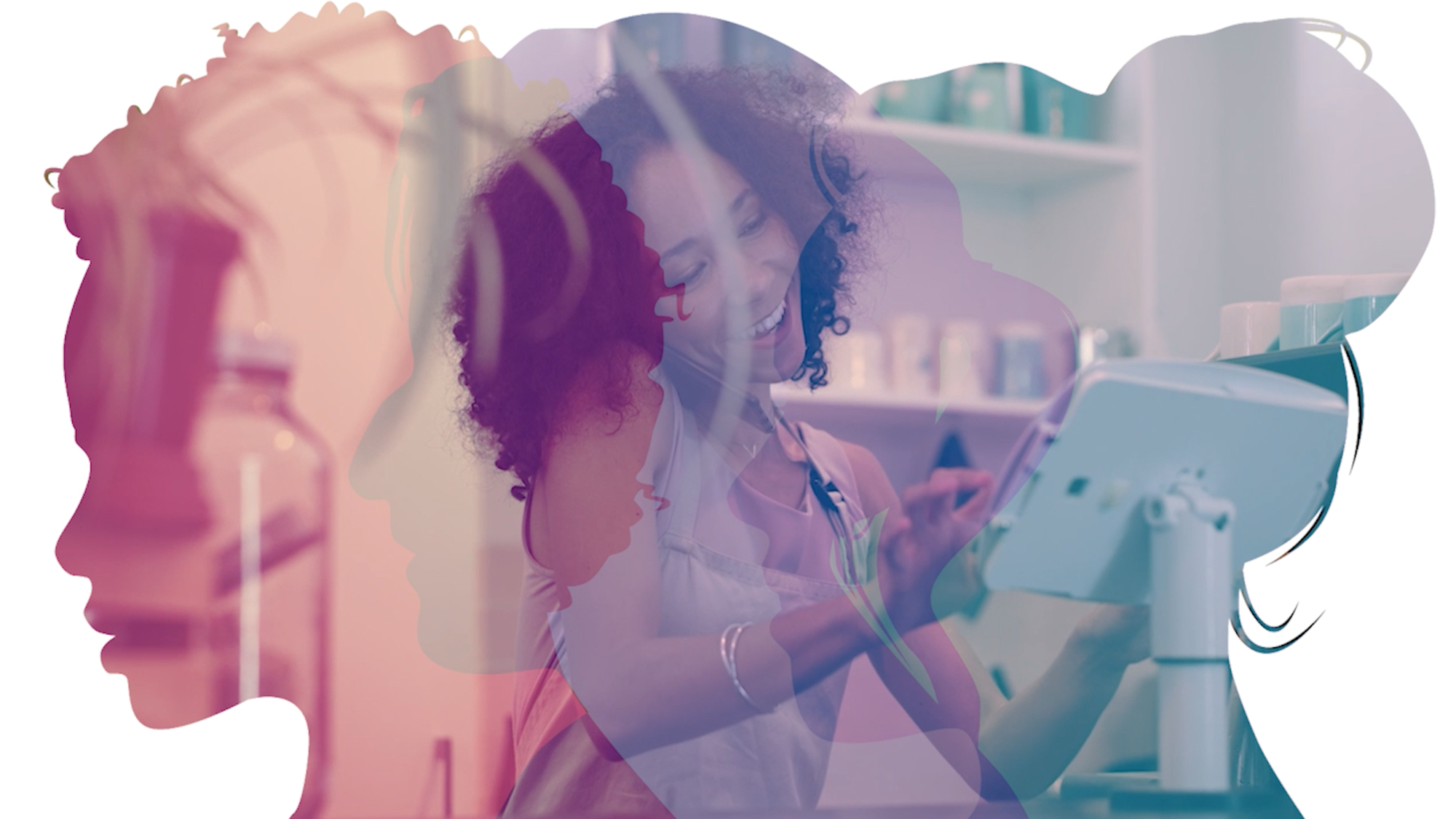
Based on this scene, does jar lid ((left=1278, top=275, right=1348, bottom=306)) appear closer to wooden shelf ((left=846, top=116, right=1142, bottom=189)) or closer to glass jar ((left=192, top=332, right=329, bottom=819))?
wooden shelf ((left=846, top=116, right=1142, bottom=189))

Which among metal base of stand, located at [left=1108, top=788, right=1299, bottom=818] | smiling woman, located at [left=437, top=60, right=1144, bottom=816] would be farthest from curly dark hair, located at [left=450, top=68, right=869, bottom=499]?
metal base of stand, located at [left=1108, top=788, right=1299, bottom=818]

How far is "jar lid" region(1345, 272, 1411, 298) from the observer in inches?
33.7

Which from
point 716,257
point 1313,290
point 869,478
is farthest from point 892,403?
point 1313,290

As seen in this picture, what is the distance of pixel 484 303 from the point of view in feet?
2.64

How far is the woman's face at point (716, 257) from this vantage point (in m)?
0.78

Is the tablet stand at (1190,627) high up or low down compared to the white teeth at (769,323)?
down

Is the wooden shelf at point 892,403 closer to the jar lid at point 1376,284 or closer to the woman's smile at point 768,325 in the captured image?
the woman's smile at point 768,325

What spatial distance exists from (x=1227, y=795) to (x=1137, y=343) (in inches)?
12.5

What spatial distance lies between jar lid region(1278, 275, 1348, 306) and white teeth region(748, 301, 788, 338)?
370mm

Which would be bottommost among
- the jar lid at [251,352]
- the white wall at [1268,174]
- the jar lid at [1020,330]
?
the jar lid at [251,352]

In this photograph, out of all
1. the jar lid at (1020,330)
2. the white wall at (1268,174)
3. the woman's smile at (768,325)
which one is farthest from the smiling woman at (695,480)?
the white wall at (1268,174)

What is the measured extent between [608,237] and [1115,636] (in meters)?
0.44

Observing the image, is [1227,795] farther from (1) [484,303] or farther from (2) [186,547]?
(2) [186,547]

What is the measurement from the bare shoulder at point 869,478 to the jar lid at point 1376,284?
37 centimetres
